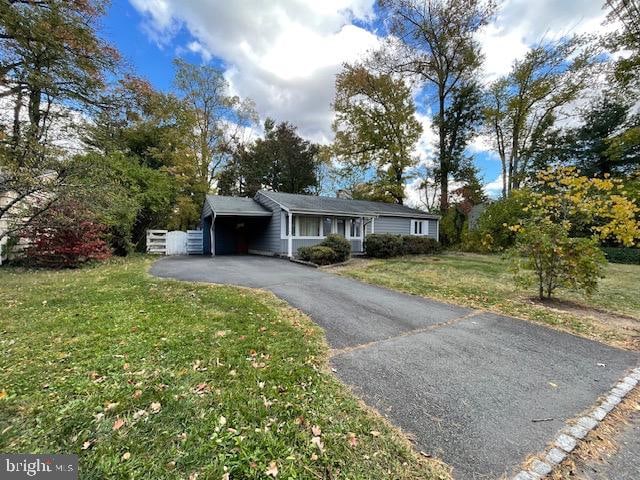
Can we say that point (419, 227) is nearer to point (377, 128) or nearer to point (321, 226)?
point (321, 226)

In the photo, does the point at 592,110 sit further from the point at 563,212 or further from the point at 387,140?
the point at 563,212

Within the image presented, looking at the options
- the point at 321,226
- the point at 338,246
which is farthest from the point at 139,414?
the point at 321,226

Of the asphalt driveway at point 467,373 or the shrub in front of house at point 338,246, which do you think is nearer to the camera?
the asphalt driveway at point 467,373

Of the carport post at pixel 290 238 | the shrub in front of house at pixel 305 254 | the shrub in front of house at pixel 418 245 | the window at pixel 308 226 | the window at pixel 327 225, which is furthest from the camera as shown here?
the shrub in front of house at pixel 418 245

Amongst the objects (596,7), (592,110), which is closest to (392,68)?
(596,7)

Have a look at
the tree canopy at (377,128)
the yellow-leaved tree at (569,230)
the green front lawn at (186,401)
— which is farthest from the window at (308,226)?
the tree canopy at (377,128)

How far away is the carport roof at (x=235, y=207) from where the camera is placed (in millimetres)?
14102

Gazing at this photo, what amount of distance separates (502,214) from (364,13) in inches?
560

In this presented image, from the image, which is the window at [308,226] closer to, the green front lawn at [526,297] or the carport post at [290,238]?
the carport post at [290,238]

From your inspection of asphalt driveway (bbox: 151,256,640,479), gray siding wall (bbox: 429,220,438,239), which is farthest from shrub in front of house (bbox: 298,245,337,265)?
gray siding wall (bbox: 429,220,438,239)

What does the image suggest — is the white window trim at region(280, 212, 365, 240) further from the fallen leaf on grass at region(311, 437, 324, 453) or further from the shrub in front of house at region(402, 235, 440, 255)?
the fallen leaf on grass at region(311, 437, 324, 453)

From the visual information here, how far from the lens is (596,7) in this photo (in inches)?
592

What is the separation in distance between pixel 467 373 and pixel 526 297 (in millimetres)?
5049

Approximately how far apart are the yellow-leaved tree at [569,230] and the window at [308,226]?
31.1 ft
